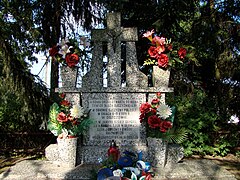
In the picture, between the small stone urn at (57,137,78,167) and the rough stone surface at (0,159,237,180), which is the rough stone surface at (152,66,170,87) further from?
the small stone urn at (57,137,78,167)

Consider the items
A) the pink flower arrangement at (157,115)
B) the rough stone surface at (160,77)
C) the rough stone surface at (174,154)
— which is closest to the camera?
the pink flower arrangement at (157,115)

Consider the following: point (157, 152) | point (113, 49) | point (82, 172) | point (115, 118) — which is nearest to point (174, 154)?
point (157, 152)

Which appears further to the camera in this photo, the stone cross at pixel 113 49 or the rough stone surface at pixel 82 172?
the stone cross at pixel 113 49

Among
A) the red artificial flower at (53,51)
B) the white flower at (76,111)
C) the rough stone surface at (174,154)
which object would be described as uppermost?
the red artificial flower at (53,51)

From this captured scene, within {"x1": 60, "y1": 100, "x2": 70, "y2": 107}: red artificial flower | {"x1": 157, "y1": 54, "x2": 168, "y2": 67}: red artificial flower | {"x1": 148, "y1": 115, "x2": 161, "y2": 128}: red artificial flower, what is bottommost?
{"x1": 148, "y1": 115, "x2": 161, "y2": 128}: red artificial flower

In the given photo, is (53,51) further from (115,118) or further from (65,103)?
(115,118)

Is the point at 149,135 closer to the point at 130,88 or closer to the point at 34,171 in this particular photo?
the point at 130,88

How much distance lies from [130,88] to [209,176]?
1.86 metres

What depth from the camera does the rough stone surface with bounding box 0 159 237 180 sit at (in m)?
3.80

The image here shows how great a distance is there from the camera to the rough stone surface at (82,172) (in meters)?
3.80

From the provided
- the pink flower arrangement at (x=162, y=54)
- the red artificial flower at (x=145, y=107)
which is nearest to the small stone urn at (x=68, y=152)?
the red artificial flower at (x=145, y=107)

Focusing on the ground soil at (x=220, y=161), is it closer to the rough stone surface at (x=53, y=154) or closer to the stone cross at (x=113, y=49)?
the rough stone surface at (x=53, y=154)

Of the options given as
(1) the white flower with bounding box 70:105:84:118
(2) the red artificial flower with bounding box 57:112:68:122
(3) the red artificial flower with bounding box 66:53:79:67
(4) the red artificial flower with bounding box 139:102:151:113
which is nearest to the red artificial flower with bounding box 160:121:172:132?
(4) the red artificial flower with bounding box 139:102:151:113

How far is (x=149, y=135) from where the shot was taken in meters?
4.62
